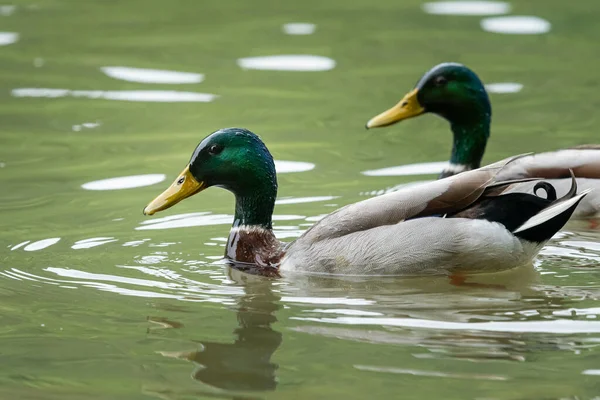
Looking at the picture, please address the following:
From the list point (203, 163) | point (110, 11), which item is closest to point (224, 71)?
point (110, 11)

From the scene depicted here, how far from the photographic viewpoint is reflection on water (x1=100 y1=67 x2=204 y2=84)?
49.1 ft

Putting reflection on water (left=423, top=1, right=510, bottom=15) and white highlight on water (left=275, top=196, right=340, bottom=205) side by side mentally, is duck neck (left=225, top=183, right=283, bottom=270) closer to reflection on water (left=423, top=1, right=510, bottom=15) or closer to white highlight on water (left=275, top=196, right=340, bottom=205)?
white highlight on water (left=275, top=196, right=340, bottom=205)

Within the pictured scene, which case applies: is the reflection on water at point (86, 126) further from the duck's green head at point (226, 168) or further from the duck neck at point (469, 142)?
the duck's green head at point (226, 168)

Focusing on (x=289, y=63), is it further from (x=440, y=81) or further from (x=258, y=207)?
(x=258, y=207)

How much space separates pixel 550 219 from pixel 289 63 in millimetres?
7503

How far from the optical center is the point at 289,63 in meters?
15.5

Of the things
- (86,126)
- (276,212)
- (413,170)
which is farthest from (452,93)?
(86,126)

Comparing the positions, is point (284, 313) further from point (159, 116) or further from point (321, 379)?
point (159, 116)

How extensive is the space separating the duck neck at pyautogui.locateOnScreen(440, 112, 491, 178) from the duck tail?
8.98 feet

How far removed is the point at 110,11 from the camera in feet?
60.3

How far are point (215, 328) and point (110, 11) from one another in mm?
11380

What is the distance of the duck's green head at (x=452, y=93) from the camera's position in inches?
441

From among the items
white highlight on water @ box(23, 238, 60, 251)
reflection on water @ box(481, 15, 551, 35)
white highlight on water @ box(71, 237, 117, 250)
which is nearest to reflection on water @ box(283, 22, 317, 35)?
reflection on water @ box(481, 15, 551, 35)

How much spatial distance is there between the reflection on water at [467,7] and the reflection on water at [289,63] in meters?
2.61
